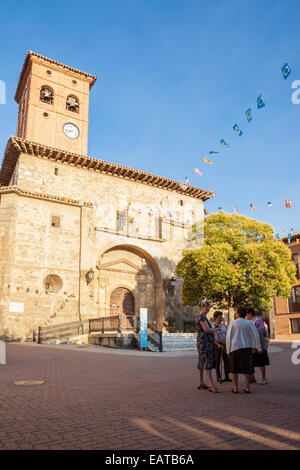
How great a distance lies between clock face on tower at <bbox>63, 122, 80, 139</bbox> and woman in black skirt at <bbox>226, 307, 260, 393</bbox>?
23.9 meters

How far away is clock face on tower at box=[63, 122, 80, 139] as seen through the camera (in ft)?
89.2

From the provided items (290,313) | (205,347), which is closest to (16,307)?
(205,347)

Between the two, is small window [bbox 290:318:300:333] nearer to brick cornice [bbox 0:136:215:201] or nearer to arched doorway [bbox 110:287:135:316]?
brick cornice [bbox 0:136:215:201]

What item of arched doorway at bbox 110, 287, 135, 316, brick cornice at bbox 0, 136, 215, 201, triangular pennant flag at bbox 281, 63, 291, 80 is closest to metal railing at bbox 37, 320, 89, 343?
arched doorway at bbox 110, 287, 135, 316

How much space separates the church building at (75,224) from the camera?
20391 millimetres

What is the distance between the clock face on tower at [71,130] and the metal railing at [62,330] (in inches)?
566

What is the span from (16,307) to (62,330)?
2.89 m

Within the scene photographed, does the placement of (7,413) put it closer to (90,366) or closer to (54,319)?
(90,366)

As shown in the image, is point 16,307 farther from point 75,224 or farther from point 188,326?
point 188,326

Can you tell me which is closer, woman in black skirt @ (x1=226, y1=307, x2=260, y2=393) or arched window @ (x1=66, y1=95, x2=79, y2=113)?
woman in black skirt @ (x1=226, y1=307, x2=260, y2=393)

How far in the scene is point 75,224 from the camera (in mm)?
22703

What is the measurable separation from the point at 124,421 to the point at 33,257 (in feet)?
57.7

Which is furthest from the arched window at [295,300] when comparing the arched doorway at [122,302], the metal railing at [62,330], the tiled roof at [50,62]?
the tiled roof at [50,62]
